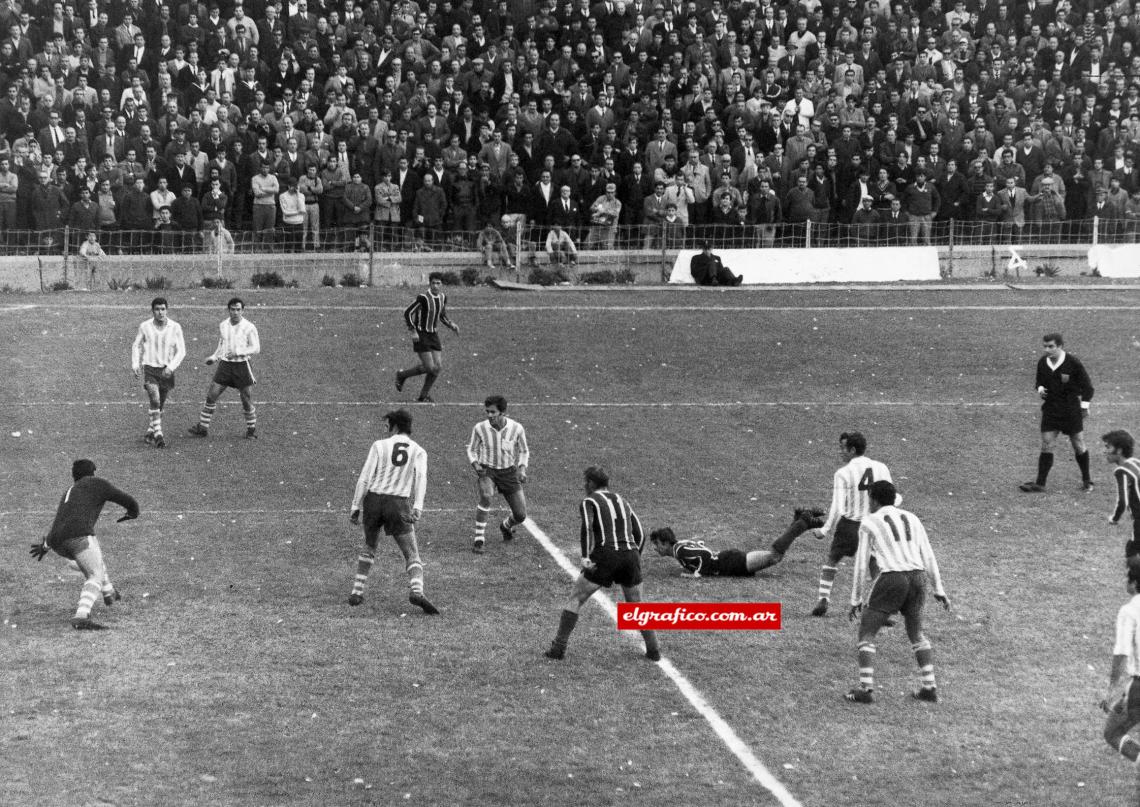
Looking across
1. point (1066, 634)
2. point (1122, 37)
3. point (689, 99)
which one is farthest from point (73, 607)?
point (1122, 37)

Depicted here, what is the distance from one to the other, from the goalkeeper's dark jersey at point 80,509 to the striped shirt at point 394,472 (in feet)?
7.43

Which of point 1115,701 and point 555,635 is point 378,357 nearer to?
point 555,635

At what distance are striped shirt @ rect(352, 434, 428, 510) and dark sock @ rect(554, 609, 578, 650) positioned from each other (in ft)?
7.23

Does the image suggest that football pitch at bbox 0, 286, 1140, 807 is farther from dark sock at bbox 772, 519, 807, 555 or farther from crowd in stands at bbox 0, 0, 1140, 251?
crowd in stands at bbox 0, 0, 1140, 251

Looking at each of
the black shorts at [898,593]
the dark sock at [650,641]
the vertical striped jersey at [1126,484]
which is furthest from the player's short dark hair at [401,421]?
the vertical striped jersey at [1126,484]

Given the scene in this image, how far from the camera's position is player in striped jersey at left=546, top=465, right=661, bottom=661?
1396 cm

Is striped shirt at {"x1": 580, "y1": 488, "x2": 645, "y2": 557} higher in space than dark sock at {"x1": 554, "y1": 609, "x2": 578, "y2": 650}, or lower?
higher

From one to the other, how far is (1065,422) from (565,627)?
31.9 ft

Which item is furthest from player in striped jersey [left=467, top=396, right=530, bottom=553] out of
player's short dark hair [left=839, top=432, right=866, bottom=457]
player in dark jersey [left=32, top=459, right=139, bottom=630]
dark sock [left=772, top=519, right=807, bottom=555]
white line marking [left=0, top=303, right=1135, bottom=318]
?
white line marking [left=0, top=303, right=1135, bottom=318]

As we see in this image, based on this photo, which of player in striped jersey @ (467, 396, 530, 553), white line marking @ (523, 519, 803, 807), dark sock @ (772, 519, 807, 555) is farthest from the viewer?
player in striped jersey @ (467, 396, 530, 553)

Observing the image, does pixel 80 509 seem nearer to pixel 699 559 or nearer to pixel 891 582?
pixel 699 559

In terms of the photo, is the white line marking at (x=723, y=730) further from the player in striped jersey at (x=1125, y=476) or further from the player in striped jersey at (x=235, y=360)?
the player in striped jersey at (x=235, y=360)

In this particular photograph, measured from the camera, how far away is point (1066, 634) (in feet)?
50.0

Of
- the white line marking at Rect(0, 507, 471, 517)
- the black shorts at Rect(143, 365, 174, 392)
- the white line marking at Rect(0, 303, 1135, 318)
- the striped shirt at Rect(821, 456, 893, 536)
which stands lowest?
the white line marking at Rect(0, 507, 471, 517)
